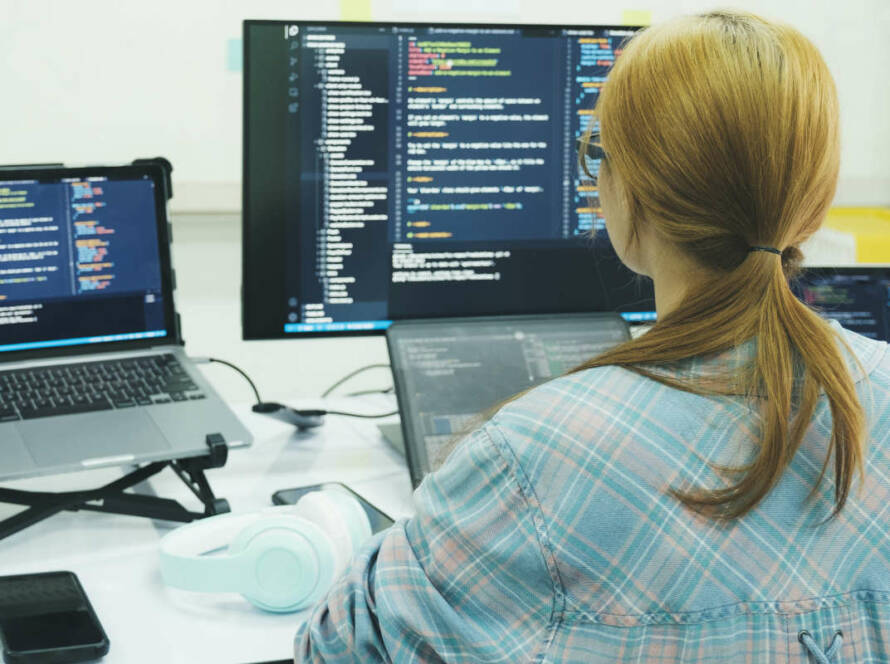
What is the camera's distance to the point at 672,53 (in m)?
0.70

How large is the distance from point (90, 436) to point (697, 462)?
0.75 m

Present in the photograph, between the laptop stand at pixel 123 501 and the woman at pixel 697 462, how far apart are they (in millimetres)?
482

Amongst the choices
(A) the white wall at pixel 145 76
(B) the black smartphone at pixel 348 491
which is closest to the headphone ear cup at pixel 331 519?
(B) the black smartphone at pixel 348 491

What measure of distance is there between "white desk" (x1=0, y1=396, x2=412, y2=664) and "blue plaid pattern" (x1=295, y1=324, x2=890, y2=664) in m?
0.29

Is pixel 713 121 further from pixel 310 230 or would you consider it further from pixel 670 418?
pixel 310 230

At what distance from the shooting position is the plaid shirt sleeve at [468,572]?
2.21 ft

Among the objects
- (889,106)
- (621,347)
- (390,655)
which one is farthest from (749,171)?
(889,106)

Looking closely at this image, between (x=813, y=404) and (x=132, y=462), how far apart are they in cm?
74

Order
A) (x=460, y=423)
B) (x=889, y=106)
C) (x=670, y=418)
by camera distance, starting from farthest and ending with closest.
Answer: (x=889, y=106) < (x=460, y=423) < (x=670, y=418)

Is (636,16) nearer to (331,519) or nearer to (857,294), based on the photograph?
(857,294)

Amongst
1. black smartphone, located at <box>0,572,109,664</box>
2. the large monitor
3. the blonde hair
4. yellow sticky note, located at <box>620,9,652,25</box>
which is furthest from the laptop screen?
yellow sticky note, located at <box>620,9,652,25</box>

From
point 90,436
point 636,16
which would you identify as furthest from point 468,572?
point 636,16

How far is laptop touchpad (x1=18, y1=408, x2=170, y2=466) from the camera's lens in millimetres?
1137

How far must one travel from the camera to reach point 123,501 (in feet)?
3.74
